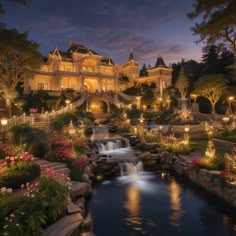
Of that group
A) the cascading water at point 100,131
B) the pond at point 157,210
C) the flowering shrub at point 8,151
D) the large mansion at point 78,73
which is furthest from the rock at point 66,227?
the large mansion at point 78,73

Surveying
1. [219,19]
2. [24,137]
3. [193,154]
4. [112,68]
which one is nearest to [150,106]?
[112,68]

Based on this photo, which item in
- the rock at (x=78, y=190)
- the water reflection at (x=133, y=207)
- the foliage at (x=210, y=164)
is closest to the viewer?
the water reflection at (x=133, y=207)

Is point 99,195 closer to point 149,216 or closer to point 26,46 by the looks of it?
point 149,216

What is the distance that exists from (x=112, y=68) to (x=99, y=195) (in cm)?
5356

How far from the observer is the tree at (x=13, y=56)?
77.3 feet

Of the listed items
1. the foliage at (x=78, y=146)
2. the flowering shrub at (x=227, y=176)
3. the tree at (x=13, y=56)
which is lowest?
the flowering shrub at (x=227, y=176)

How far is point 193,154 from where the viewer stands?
650 inches

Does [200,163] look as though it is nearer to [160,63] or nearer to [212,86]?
[212,86]

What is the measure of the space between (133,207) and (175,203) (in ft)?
6.98

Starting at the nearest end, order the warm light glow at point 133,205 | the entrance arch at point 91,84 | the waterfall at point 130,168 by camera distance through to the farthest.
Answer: the warm light glow at point 133,205 → the waterfall at point 130,168 → the entrance arch at point 91,84

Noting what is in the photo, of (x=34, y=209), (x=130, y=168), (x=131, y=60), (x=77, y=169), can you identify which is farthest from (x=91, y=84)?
(x=34, y=209)

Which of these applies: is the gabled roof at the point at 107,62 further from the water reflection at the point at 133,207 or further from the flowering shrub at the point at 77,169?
the water reflection at the point at 133,207

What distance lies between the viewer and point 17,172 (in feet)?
29.4

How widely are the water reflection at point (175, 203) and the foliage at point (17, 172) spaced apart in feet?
20.4
